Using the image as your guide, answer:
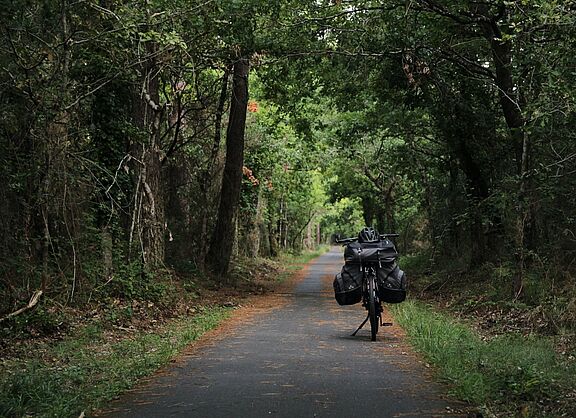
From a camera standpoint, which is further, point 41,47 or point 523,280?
point 523,280

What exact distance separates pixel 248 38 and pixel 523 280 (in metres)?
7.98

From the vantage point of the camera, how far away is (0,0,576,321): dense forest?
10.7 m

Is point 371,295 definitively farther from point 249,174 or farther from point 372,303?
point 249,174

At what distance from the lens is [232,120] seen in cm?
2106

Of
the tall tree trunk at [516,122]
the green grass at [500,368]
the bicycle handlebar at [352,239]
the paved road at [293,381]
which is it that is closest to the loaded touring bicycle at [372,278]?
the bicycle handlebar at [352,239]

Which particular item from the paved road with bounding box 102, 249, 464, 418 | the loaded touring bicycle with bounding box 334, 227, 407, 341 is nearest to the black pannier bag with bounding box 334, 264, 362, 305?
the loaded touring bicycle with bounding box 334, 227, 407, 341

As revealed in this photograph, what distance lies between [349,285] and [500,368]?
3355mm

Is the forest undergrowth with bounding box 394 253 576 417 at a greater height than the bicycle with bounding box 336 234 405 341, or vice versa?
the bicycle with bounding box 336 234 405 341

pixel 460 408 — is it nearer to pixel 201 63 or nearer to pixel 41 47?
pixel 41 47

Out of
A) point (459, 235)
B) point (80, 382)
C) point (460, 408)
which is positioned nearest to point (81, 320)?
point (80, 382)

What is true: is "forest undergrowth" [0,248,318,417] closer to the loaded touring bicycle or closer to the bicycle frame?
the loaded touring bicycle

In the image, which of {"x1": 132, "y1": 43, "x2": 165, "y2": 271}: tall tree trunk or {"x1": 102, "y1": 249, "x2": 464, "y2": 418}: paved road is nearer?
{"x1": 102, "y1": 249, "x2": 464, "y2": 418}: paved road

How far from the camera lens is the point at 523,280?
13.7m

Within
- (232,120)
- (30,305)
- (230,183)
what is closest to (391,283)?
(30,305)
